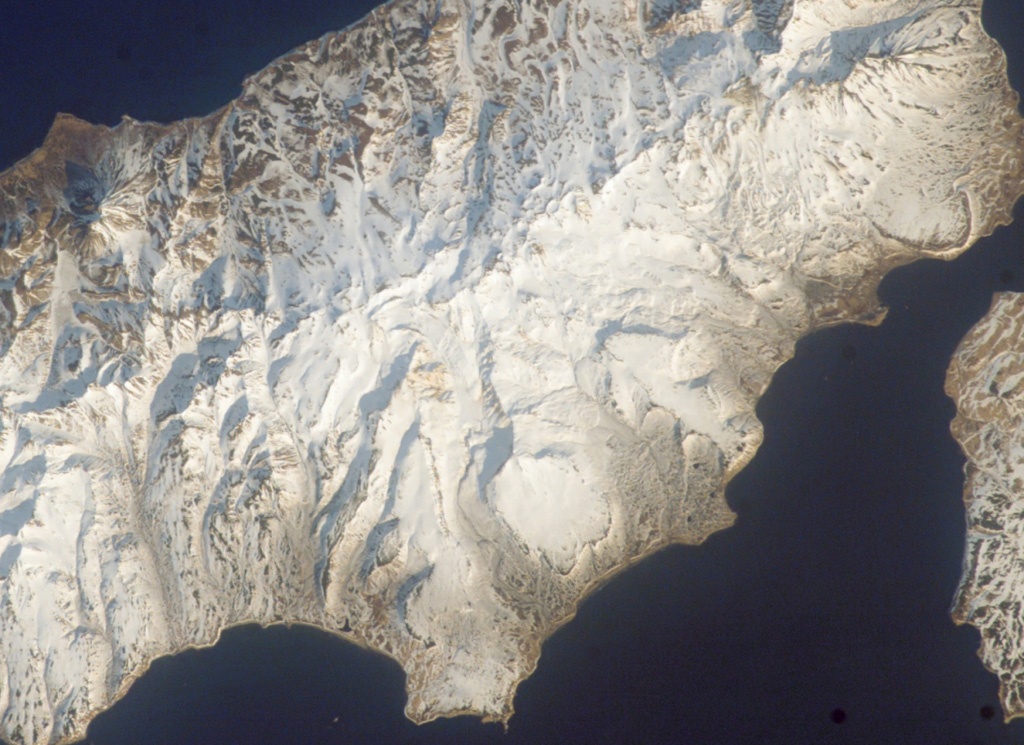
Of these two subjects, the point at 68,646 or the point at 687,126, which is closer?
the point at 687,126

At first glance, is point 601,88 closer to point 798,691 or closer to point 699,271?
point 699,271

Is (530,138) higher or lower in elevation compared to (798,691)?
higher

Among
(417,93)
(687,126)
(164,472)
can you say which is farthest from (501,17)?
(164,472)

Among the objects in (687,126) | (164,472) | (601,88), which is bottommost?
(164,472)

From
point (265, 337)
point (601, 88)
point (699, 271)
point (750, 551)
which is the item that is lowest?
point (750, 551)

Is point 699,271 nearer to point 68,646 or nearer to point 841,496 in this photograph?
point 841,496

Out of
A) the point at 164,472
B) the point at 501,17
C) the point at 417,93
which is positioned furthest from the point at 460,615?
the point at 501,17
